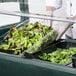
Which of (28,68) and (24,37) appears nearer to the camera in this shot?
(28,68)

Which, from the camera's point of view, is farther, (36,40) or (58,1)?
(58,1)

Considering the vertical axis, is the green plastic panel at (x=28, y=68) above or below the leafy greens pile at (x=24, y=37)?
below

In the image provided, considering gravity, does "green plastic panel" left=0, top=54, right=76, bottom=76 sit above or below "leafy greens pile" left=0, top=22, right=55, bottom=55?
below

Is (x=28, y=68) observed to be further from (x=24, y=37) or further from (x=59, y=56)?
(x=24, y=37)

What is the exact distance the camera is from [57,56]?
1662 millimetres

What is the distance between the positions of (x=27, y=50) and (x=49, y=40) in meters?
0.22

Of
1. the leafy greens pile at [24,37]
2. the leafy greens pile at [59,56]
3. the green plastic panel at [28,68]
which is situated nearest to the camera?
the green plastic panel at [28,68]

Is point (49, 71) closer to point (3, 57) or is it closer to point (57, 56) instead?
point (57, 56)

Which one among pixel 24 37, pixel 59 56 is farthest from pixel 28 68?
pixel 24 37

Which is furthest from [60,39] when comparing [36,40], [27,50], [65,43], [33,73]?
[33,73]

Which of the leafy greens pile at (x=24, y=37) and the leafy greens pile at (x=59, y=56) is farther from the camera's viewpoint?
the leafy greens pile at (x=24, y=37)

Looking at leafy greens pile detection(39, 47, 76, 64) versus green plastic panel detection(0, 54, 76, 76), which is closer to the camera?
green plastic panel detection(0, 54, 76, 76)

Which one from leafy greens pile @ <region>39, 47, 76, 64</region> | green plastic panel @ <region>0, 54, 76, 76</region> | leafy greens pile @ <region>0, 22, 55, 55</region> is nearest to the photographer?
green plastic panel @ <region>0, 54, 76, 76</region>

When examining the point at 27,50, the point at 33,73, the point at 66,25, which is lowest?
the point at 33,73
